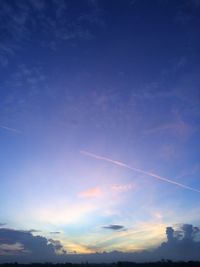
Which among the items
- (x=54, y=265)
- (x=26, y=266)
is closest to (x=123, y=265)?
(x=54, y=265)

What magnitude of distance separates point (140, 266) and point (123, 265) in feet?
29.9

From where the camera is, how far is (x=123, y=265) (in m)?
189

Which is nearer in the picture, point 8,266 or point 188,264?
point 188,264

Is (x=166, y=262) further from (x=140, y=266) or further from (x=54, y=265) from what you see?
(x=54, y=265)

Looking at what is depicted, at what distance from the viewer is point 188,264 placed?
554 feet

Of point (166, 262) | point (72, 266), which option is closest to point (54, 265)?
point (72, 266)

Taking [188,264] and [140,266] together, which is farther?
[140,266]

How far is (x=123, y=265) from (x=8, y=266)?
62.7 m

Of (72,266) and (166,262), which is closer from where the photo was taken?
(166,262)

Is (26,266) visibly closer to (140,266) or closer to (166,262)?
(140,266)

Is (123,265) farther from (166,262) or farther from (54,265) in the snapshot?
(54,265)

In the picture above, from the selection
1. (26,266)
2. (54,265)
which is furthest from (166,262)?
(26,266)

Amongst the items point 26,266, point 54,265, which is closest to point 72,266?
point 54,265

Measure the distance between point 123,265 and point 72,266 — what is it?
27167 millimetres
